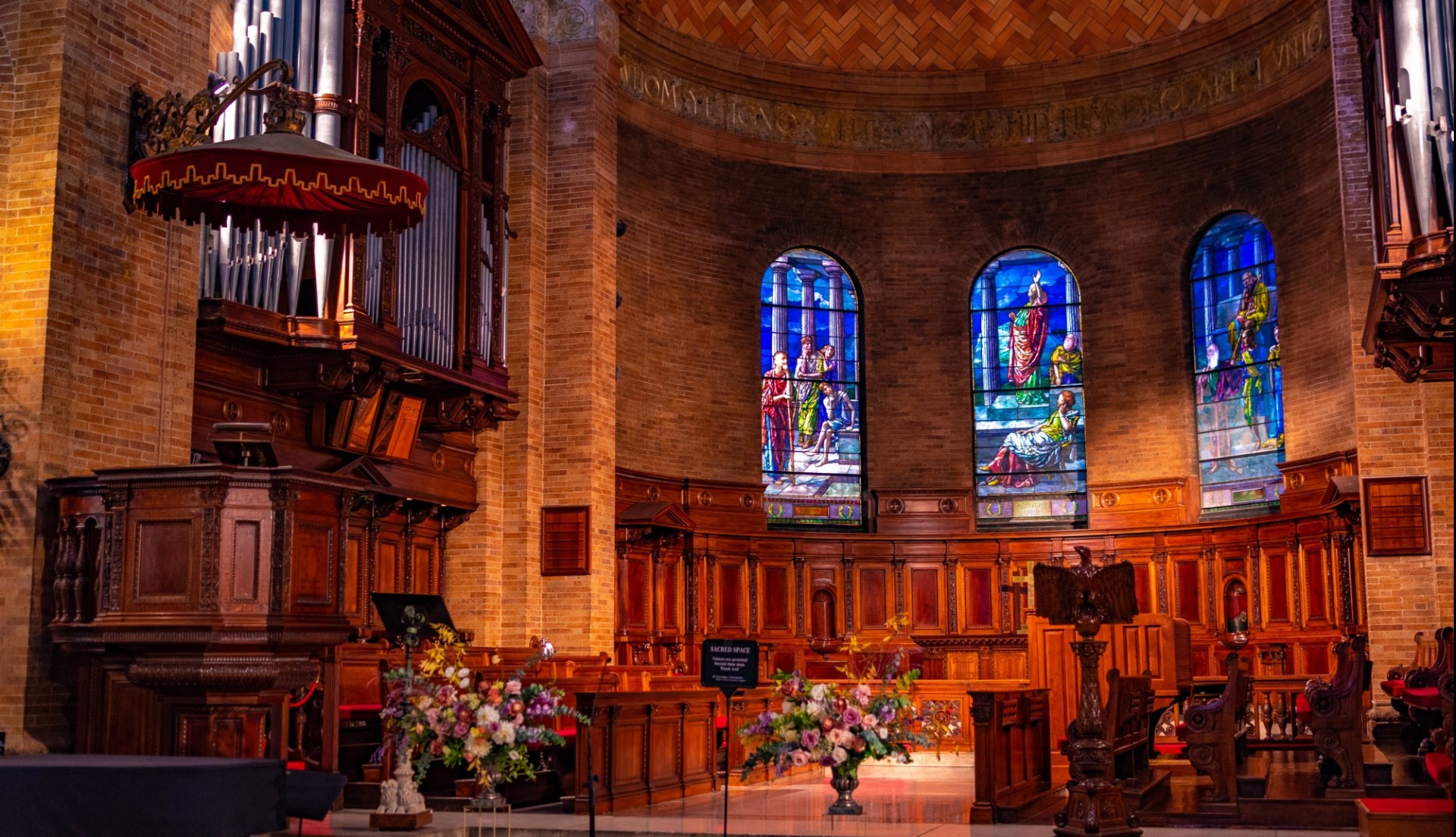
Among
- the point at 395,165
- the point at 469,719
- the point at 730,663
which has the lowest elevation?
the point at 469,719

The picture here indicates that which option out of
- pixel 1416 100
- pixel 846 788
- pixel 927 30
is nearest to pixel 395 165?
pixel 846 788

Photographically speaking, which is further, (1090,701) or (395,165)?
(395,165)

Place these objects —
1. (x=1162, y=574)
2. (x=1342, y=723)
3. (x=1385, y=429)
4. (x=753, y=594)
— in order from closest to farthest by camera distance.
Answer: (x=1342, y=723), (x=1385, y=429), (x=1162, y=574), (x=753, y=594)

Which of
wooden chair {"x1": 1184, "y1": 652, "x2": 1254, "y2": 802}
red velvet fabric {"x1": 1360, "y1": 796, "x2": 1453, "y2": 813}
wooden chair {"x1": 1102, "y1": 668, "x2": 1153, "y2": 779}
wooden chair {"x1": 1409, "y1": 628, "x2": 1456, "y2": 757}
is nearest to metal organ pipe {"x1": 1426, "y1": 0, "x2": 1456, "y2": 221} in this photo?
wooden chair {"x1": 1409, "y1": 628, "x2": 1456, "y2": 757}

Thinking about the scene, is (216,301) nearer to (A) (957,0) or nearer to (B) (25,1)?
(B) (25,1)

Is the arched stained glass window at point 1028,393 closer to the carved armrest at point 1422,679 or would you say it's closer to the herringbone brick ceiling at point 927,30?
the herringbone brick ceiling at point 927,30

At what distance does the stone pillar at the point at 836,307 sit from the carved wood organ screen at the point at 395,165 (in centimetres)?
717

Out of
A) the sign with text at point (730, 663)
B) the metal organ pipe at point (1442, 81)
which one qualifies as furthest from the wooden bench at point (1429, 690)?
the sign with text at point (730, 663)

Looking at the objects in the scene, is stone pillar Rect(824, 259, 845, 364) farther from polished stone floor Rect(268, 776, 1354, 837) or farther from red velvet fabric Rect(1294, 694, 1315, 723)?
polished stone floor Rect(268, 776, 1354, 837)

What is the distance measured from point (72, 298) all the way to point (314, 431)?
379 cm

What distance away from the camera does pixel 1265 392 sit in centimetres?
2005

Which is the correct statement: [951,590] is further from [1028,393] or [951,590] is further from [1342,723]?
[1342,723]

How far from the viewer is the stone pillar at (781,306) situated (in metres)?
22.0

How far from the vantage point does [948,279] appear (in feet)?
72.7
